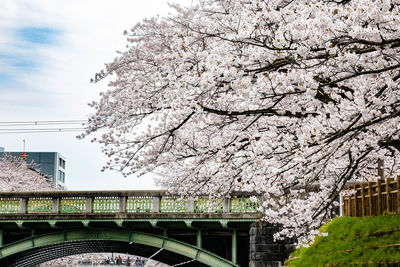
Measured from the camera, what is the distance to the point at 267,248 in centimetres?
2339

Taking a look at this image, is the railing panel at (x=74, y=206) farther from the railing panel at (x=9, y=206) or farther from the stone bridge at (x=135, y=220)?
the railing panel at (x=9, y=206)

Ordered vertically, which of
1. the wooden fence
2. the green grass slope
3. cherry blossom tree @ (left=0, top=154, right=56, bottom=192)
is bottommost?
the green grass slope

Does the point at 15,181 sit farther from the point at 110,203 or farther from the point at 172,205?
the point at 172,205

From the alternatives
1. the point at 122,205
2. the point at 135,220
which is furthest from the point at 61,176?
the point at 135,220

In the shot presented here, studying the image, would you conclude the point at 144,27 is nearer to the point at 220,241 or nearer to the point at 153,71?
the point at 153,71

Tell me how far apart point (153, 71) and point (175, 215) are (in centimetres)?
1180

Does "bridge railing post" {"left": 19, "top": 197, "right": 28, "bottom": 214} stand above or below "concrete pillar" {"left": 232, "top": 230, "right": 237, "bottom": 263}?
above

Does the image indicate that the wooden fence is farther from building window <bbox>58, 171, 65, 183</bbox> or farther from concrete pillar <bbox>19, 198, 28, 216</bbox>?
building window <bbox>58, 171, 65, 183</bbox>

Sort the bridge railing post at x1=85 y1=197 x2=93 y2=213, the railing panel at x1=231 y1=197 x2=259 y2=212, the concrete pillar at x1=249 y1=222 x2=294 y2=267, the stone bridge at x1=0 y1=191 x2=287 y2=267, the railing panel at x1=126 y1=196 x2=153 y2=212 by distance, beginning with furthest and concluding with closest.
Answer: the bridge railing post at x1=85 y1=197 x2=93 y2=213, the railing panel at x1=126 y1=196 x2=153 y2=212, the stone bridge at x1=0 y1=191 x2=287 y2=267, the railing panel at x1=231 y1=197 x2=259 y2=212, the concrete pillar at x1=249 y1=222 x2=294 y2=267

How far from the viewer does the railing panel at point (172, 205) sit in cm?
2642

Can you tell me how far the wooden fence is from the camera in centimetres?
1602

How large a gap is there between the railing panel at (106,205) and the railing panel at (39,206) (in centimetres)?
201

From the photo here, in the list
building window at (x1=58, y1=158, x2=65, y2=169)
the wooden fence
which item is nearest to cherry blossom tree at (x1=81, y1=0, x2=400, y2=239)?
the wooden fence

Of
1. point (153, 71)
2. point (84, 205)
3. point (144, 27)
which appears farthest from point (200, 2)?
point (84, 205)
